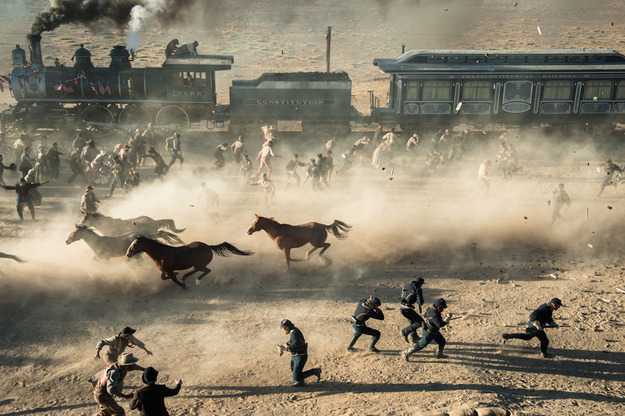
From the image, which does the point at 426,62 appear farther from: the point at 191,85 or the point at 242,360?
the point at 242,360

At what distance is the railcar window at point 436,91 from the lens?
25719 millimetres

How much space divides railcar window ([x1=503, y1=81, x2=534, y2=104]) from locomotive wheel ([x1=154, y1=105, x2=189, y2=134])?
14.8 m

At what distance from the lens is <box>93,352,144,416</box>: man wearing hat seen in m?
7.57

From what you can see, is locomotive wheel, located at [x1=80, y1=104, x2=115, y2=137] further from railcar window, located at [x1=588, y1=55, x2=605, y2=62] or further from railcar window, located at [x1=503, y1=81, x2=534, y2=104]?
railcar window, located at [x1=588, y1=55, x2=605, y2=62]

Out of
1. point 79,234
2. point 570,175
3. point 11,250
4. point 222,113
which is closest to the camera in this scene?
point 79,234

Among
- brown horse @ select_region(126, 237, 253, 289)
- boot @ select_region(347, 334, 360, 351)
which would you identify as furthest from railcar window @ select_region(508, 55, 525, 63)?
boot @ select_region(347, 334, 360, 351)

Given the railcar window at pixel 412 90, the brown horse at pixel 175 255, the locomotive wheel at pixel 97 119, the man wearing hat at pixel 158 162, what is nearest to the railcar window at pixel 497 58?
the railcar window at pixel 412 90

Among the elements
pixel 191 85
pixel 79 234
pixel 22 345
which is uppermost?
pixel 191 85

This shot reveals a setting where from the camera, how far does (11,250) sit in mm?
14156

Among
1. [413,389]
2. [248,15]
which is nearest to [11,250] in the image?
[413,389]

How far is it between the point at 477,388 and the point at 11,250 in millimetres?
11640

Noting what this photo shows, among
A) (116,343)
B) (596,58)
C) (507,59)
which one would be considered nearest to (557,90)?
(596,58)

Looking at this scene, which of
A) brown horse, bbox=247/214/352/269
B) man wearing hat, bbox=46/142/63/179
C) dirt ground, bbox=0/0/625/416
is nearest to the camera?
dirt ground, bbox=0/0/625/416

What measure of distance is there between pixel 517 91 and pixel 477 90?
6.03 ft
